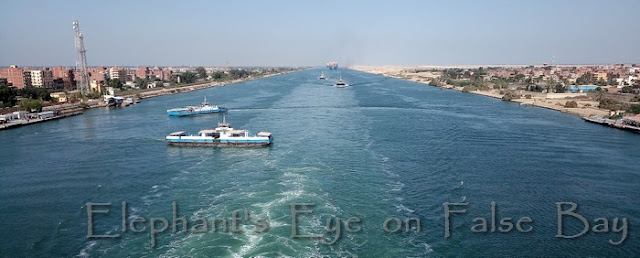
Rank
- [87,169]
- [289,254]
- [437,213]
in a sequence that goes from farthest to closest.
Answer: [87,169], [437,213], [289,254]

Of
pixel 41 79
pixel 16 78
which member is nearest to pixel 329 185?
pixel 41 79

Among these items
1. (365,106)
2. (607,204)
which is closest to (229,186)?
(607,204)

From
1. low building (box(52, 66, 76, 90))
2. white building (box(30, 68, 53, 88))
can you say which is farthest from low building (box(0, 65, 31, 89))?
low building (box(52, 66, 76, 90))

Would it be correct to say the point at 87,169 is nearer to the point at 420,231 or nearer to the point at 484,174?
the point at 420,231

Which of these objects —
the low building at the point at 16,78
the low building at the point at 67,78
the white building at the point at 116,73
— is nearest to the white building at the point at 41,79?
the low building at the point at 16,78

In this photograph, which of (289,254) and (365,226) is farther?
(365,226)

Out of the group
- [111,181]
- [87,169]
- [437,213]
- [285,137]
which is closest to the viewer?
[437,213]

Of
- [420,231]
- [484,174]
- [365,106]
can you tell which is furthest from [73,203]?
[365,106]
